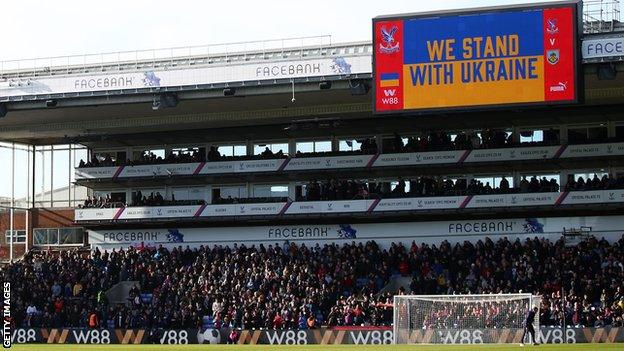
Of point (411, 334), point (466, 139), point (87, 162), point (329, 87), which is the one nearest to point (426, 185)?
point (466, 139)

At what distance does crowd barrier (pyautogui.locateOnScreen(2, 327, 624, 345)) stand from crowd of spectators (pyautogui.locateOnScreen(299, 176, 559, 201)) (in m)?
12.1

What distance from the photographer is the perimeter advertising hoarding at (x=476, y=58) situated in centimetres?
5300

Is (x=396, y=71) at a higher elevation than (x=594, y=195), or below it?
higher

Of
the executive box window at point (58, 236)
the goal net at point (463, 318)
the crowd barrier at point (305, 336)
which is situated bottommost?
the crowd barrier at point (305, 336)

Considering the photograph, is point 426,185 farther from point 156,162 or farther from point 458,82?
point 156,162

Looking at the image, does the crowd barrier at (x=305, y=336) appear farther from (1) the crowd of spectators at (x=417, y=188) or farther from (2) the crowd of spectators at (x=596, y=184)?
(2) the crowd of spectators at (x=596, y=184)

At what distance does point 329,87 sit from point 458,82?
21.4 feet

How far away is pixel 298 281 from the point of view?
57.0 m

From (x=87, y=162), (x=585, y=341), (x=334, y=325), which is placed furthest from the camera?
(x=87, y=162)

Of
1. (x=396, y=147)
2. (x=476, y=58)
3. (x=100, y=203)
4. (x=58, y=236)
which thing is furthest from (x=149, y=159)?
(x=476, y=58)

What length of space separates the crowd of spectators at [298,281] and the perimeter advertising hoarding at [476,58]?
23.1ft

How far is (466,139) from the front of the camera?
61500mm

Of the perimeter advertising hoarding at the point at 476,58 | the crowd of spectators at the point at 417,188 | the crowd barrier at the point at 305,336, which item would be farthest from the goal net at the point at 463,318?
the crowd of spectators at the point at 417,188

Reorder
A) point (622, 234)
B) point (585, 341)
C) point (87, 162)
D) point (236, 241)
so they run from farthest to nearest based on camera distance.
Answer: point (87, 162) → point (236, 241) → point (622, 234) → point (585, 341)
